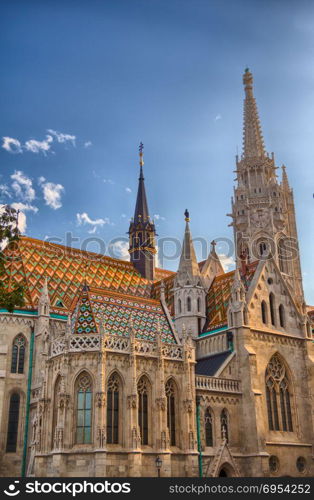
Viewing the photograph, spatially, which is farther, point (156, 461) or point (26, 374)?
point (26, 374)

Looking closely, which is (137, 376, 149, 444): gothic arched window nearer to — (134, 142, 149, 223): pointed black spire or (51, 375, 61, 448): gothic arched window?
(51, 375, 61, 448): gothic arched window

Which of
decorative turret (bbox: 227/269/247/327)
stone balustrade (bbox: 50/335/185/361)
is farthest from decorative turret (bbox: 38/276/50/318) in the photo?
decorative turret (bbox: 227/269/247/327)

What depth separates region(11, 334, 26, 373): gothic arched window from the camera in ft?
121

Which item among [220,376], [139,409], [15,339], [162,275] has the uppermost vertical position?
[162,275]

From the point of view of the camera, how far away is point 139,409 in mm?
30406

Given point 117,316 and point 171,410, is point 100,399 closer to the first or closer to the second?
point 171,410

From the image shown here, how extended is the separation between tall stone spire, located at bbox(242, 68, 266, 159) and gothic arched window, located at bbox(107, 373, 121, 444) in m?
59.0

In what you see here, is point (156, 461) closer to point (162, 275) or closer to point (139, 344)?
point (139, 344)

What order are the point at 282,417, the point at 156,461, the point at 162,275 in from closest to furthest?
the point at 156,461
the point at 282,417
the point at 162,275

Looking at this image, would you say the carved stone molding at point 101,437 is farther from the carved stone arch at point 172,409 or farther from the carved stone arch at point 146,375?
the carved stone arch at point 172,409

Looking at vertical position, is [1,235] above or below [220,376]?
above

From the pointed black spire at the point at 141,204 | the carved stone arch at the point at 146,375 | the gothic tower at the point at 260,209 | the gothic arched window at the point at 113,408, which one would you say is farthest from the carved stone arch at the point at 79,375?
the gothic tower at the point at 260,209
